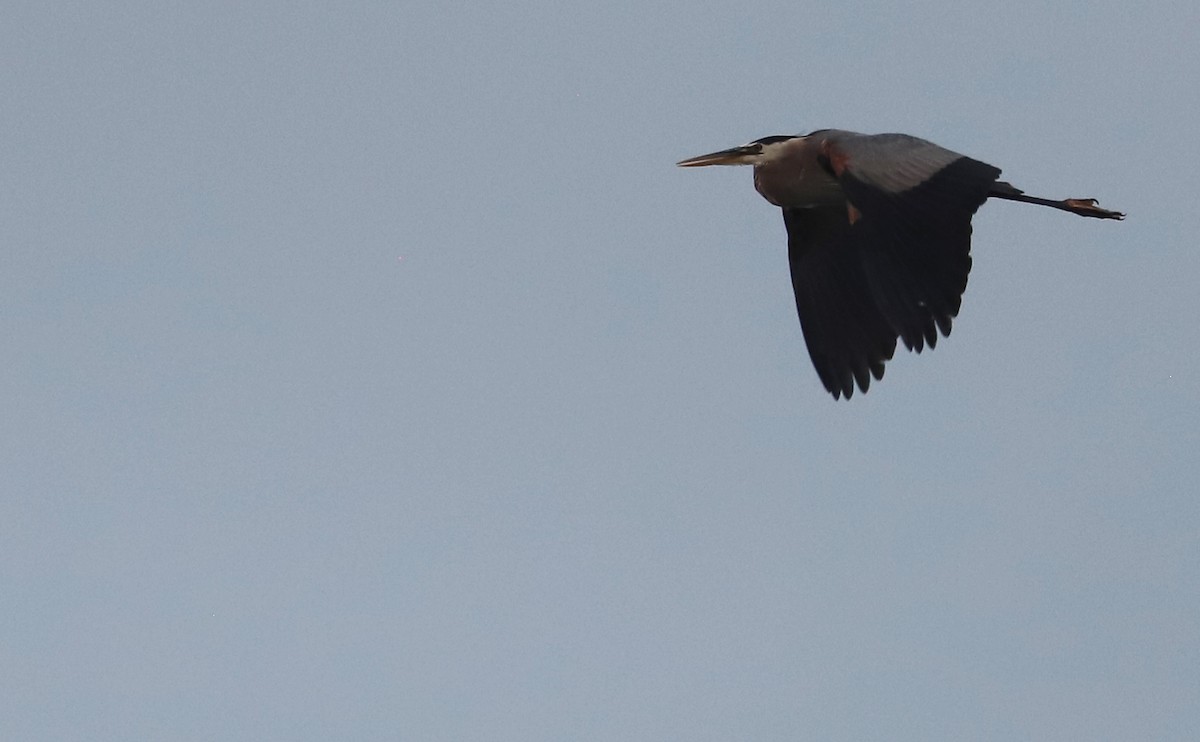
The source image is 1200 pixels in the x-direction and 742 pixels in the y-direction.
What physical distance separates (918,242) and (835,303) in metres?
1.88

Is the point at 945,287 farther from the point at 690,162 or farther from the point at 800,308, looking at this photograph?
the point at 690,162

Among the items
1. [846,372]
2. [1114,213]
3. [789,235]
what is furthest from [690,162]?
[1114,213]

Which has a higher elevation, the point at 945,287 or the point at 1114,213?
the point at 1114,213

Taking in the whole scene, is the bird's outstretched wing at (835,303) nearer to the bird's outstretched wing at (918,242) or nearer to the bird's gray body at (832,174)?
the bird's gray body at (832,174)

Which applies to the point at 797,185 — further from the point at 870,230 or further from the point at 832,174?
the point at 870,230

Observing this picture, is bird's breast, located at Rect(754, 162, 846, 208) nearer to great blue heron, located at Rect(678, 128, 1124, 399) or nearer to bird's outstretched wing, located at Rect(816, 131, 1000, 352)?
great blue heron, located at Rect(678, 128, 1124, 399)

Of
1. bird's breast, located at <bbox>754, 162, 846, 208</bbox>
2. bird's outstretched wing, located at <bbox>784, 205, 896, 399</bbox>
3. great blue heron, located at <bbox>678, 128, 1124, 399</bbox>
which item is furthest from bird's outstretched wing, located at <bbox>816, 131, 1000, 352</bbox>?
bird's breast, located at <bbox>754, 162, 846, 208</bbox>

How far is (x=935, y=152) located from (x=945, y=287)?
1044 millimetres

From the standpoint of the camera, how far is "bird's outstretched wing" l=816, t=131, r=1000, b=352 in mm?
12039

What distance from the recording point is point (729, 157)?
14469mm

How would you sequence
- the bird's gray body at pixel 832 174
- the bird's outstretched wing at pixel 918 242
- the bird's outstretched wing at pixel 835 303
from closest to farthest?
the bird's outstretched wing at pixel 918 242 < the bird's gray body at pixel 832 174 < the bird's outstretched wing at pixel 835 303

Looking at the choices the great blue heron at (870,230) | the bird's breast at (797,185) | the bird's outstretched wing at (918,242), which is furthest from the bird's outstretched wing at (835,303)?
the bird's outstretched wing at (918,242)

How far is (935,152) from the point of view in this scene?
12.7m

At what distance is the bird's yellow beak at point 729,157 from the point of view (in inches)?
560
